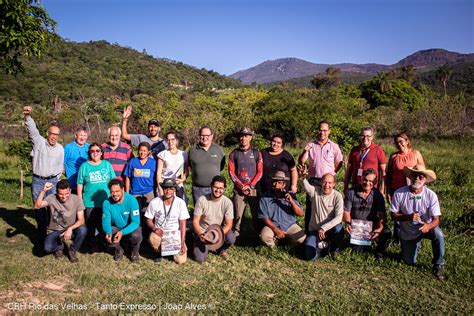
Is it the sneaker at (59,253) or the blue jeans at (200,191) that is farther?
the blue jeans at (200,191)

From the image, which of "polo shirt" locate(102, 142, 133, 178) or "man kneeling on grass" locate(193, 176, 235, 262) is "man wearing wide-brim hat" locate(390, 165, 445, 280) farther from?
"polo shirt" locate(102, 142, 133, 178)

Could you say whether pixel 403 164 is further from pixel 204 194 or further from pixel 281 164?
pixel 204 194

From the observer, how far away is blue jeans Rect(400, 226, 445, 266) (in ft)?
16.5

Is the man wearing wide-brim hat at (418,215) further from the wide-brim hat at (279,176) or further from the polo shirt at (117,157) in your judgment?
the polo shirt at (117,157)

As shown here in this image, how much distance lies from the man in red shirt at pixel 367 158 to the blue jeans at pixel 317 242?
3.00 feet

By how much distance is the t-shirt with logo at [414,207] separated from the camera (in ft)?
16.8

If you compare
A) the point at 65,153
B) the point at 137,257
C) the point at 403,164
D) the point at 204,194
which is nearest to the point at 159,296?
the point at 137,257

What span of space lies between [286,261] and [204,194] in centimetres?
163

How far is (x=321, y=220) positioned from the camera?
5.64m

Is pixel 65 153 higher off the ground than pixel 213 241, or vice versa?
pixel 65 153

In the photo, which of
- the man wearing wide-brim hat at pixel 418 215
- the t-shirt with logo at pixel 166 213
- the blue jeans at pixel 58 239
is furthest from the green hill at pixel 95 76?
the man wearing wide-brim hat at pixel 418 215

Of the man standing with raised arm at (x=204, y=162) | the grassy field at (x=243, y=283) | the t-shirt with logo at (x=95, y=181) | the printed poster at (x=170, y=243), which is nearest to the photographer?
the grassy field at (x=243, y=283)

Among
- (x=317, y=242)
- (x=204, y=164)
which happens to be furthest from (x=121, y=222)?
(x=317, y=242)

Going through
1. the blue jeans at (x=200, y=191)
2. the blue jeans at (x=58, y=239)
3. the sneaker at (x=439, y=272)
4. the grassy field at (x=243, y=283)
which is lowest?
the grassy field at (x=243, y=283)
